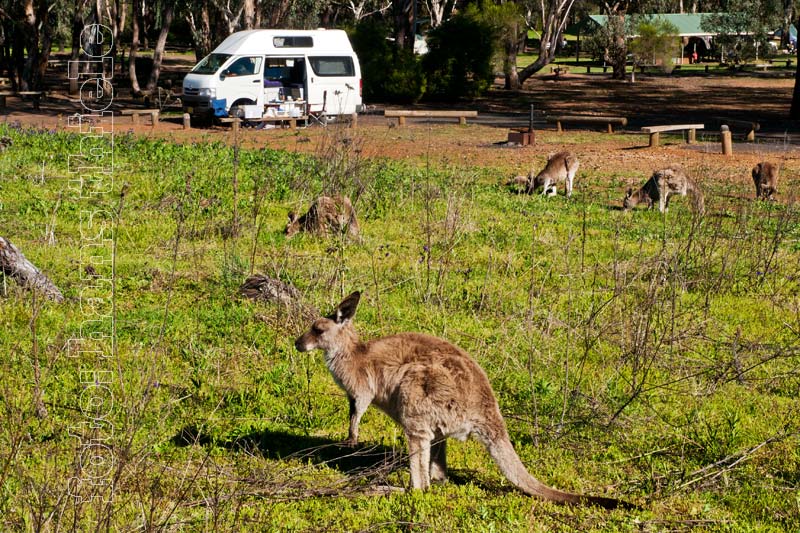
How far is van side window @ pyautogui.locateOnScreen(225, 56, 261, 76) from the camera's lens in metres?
32.4

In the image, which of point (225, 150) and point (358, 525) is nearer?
point (358, 525)

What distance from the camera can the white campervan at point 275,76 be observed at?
1256 inches

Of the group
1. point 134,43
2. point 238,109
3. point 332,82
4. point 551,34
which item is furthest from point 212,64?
point 551,34

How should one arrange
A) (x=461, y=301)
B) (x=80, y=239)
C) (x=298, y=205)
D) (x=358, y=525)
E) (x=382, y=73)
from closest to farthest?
(x=358, y=525) → (x=461, y=301) → (x=80, y=239) → (x=298, y=205) → (x=382, y=73)

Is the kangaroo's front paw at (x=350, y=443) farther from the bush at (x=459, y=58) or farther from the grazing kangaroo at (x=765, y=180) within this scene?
the bush at (x=459, y=58)

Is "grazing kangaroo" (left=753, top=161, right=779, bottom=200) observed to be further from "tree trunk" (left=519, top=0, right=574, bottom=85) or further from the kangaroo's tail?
"tree trunk" (left=519, top=0, right=574, bottom=85)

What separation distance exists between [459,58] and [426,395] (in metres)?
40.0

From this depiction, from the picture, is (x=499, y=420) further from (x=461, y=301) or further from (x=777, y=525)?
(x=461, y=301)

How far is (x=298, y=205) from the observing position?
49.3 feet

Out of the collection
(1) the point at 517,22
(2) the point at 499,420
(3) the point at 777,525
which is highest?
(1) the point at 517,22

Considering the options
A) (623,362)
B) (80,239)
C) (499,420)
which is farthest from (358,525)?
(80,239)

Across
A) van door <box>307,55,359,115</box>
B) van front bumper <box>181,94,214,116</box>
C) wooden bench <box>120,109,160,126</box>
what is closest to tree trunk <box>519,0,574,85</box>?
van door <box>307,55,359,115</box>

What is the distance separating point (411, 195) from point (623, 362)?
7.80 m

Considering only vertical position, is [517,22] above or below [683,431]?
above
